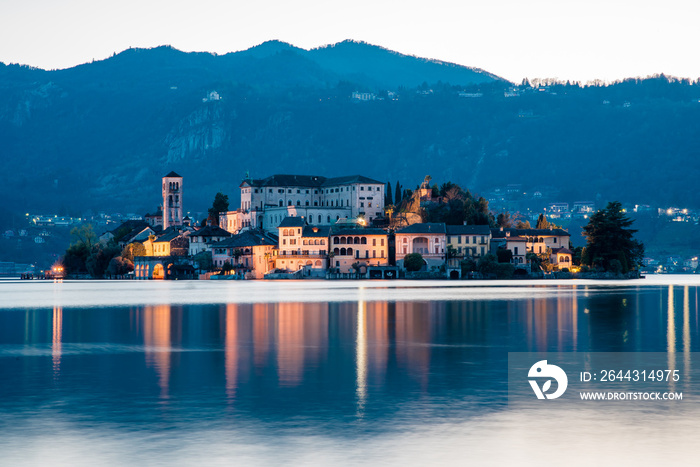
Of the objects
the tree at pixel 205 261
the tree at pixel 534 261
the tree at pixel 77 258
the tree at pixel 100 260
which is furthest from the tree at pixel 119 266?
the tree at pixel 534 261

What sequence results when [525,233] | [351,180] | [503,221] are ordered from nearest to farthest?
[525,233], [503,221], [351,180]

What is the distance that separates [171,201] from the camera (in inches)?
6924

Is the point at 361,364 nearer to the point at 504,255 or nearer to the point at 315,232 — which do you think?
the point at 504,255

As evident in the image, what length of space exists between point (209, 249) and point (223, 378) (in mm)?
124077

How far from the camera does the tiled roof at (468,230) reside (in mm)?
127438

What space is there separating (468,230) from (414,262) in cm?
870

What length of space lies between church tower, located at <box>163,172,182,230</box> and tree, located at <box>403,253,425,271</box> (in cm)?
6318

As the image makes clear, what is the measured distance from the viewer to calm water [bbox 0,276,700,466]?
625 inches

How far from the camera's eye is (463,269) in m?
128

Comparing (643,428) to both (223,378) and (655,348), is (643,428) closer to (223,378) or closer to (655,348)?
(223,378)

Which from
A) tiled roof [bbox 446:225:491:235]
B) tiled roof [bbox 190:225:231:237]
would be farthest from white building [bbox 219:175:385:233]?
tiled roof [bbox 446:225:491:235]

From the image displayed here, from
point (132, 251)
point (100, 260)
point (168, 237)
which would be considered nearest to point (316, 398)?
point (168, 237)

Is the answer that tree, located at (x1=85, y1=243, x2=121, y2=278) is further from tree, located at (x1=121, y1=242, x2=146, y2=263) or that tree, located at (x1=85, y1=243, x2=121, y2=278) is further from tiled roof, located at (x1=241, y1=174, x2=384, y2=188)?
tiled roof, located at (x1=241, y1=174, x2=384, y2=188)

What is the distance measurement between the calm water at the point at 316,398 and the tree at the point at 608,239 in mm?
78058
